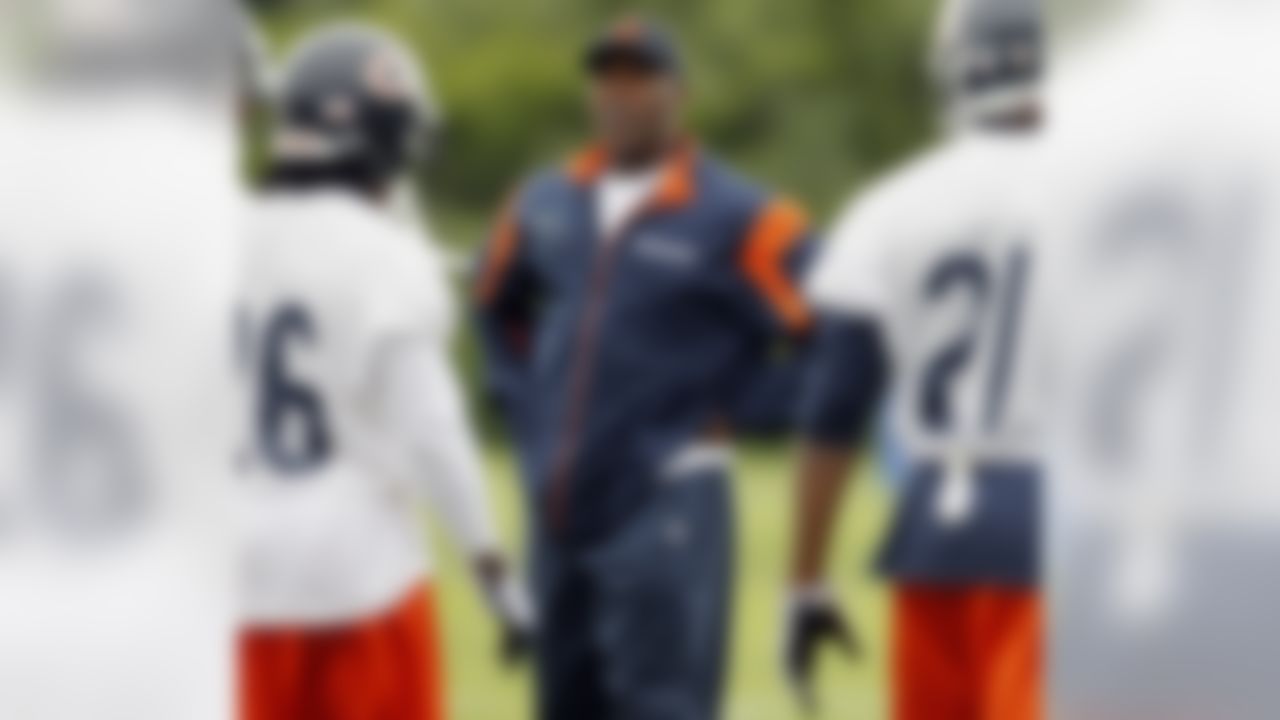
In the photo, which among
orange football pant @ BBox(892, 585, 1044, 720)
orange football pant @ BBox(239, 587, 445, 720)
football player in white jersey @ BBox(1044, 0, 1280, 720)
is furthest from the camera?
orange football pant @ BBox(239, 587, 445, 720)

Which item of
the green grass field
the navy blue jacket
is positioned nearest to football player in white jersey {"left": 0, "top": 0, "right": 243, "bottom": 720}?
the navy blue jacket

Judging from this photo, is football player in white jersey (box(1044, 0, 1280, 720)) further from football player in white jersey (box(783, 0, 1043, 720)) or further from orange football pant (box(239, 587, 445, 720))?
orange football pant (box(239, 587, 445, 720))

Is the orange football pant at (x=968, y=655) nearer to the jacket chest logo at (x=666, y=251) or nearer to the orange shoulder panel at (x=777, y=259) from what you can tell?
the orange shoulder panel at (x=777, y=259)

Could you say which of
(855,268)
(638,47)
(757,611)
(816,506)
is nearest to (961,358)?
(855,268)

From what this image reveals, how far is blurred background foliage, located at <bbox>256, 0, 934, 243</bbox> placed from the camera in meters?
3.46

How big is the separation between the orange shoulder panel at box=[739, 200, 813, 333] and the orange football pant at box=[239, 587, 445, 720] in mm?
523

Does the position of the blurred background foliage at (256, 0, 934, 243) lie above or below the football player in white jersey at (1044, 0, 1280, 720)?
above

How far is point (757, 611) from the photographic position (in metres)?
3.50

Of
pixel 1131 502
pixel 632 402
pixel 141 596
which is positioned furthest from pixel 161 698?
pixel 632 402

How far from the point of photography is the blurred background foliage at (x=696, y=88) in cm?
346

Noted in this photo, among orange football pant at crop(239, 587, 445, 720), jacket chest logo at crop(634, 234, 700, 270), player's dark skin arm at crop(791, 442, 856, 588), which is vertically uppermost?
jacket chest logo at crop(634, 234, 700, 270)

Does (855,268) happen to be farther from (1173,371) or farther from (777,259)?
(1173,371)

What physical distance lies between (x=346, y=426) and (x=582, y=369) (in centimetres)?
28

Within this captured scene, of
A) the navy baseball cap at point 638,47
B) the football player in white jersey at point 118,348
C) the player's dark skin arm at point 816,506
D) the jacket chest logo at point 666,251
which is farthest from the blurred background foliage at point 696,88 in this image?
the football player in white jersey at point 118,348
